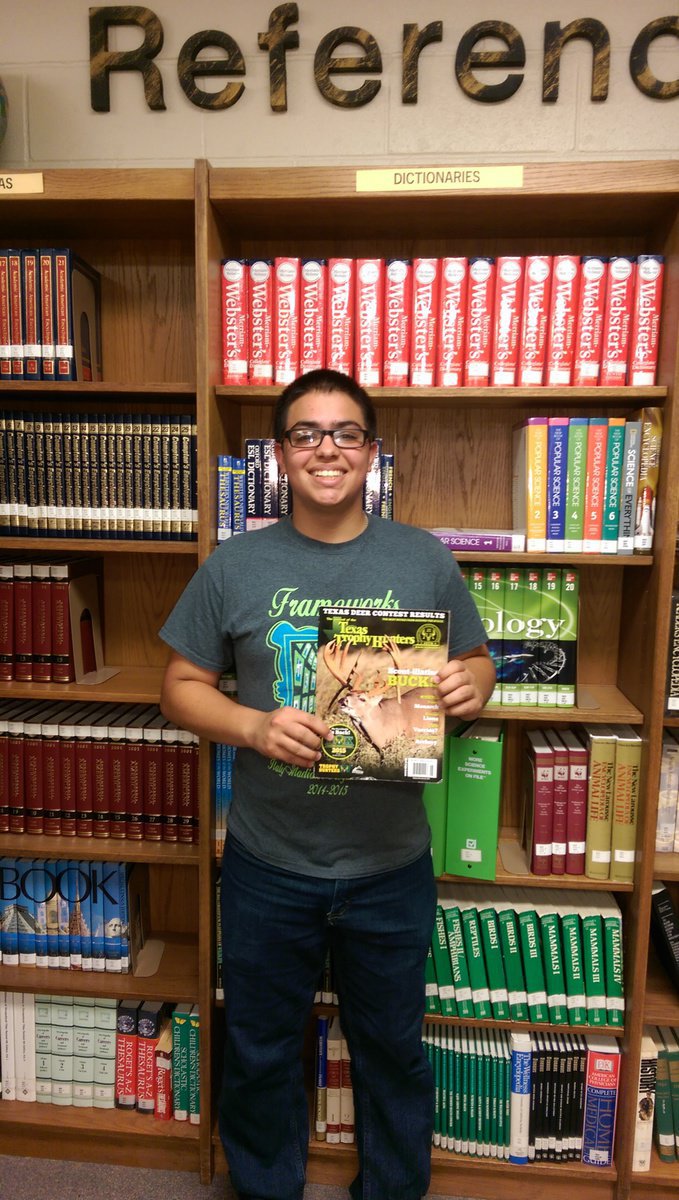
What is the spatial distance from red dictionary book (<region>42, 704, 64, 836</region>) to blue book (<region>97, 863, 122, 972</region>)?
17 centimetres

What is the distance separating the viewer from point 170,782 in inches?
73.1

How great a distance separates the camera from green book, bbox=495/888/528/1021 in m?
1.81

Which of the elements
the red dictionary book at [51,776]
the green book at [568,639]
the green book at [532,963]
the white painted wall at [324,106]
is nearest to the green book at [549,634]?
the green book at [568,639]

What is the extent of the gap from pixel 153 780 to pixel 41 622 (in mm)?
483

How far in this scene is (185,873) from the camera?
217cm

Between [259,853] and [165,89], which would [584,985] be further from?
[165,89]

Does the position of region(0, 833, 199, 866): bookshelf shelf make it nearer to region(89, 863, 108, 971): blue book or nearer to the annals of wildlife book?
region(89, 863, 108, 971): blue book

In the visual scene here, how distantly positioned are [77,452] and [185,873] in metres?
1.23

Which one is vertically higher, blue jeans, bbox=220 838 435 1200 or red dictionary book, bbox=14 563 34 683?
red dictionary book, bbox=14 563 34 683

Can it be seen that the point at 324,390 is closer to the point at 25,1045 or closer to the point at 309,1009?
the point at 309,1009

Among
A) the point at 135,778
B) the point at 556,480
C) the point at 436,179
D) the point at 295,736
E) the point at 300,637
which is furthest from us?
the point at 135,778

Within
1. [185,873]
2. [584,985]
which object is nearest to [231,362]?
[185,873]

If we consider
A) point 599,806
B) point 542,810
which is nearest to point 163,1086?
point 542,810

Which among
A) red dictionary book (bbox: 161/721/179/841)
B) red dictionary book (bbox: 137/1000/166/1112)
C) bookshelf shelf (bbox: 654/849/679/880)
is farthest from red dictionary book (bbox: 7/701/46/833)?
bookshelf shelf (bbox: 654/849/679/880)
